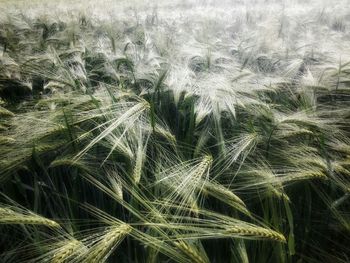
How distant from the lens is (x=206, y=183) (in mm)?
1181

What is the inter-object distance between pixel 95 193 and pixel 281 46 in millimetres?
1919

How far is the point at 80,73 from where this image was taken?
1.90 meters

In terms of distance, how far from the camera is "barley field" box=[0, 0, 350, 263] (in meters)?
1.08

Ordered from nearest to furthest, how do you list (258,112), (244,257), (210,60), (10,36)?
(244,257) < (258,112) < (210,60) < (10,36)

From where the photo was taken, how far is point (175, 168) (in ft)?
4.19

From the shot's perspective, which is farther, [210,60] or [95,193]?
[210,60]

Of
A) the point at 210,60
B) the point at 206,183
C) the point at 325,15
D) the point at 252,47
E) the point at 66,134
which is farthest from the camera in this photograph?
the point at 325,15

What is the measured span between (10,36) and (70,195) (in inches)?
83.8

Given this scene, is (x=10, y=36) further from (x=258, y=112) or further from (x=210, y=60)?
(x=258, y=112)

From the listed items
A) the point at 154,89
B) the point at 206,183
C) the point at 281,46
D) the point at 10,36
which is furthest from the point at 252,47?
the point at 10,36

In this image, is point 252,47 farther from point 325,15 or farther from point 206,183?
point 325,15

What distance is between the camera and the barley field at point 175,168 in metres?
1.08

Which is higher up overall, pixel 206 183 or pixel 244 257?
pixel 206 183

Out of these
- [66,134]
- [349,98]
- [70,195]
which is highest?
[66,134]
